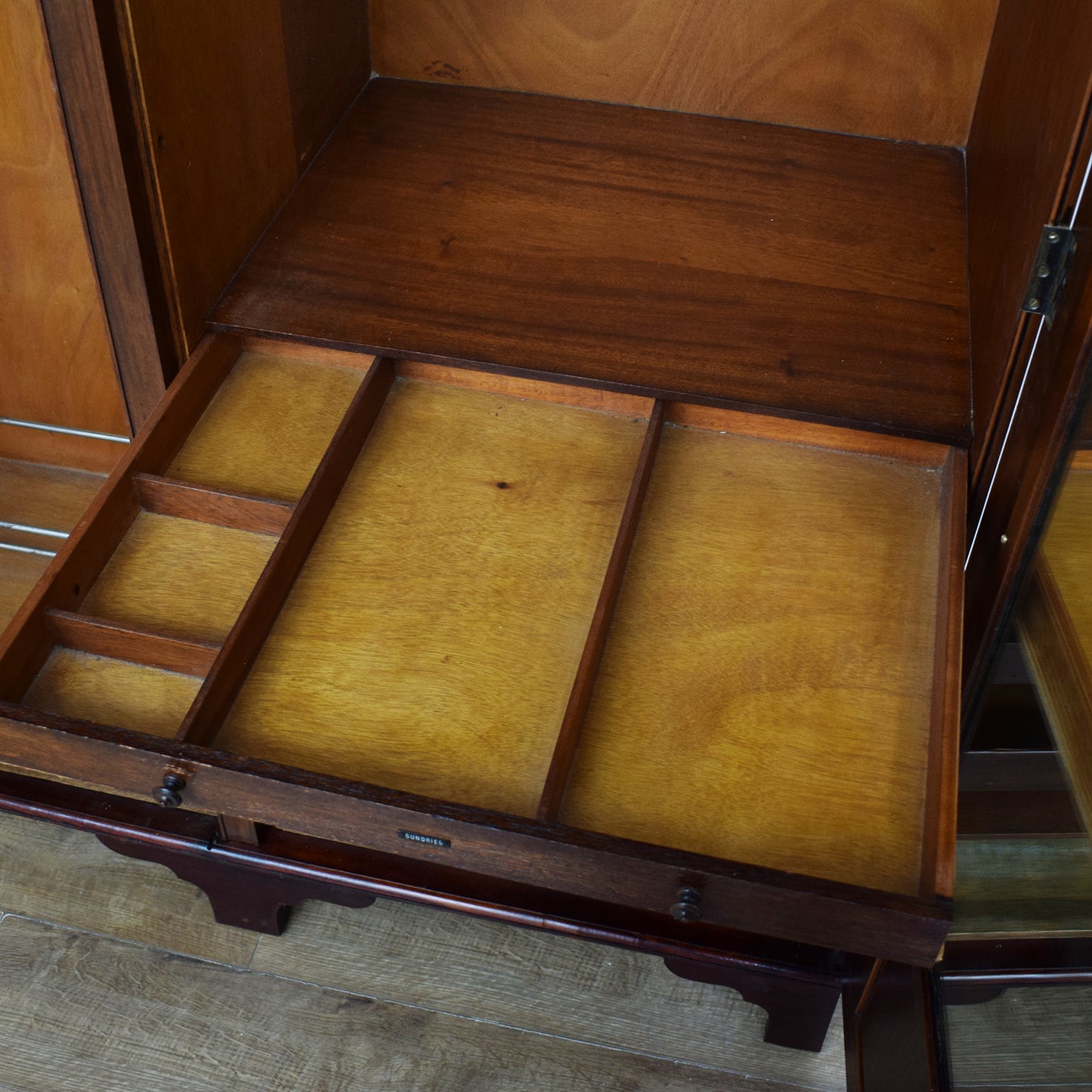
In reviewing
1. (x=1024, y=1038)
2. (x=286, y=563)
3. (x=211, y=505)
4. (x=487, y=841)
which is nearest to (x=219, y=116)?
(x=211, y=505)

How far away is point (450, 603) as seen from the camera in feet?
3.67

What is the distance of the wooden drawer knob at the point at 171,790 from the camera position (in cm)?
96

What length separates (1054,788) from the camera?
100 centimetres

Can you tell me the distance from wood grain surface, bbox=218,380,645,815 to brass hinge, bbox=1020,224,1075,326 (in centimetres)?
44

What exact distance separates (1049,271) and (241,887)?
3.39 feet

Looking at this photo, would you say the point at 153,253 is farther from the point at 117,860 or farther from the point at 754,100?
the point at 754,100

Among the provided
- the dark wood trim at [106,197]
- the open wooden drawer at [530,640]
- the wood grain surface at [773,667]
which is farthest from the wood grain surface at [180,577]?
the wood grain surface at [773,667]

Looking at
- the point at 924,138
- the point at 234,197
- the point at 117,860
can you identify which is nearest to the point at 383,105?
the point at 234,197

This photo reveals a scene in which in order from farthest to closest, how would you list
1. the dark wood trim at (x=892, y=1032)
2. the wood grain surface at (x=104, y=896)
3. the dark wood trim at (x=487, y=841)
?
the wood grain surface at (x=104, y=896) < the dark wood trim at (x=892, y=1032) < the dark wood trim at (x=487, y=841)

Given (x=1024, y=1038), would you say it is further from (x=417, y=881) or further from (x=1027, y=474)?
(x=417, y=881)

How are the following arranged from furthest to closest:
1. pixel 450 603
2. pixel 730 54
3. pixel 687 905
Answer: pixel 730 54, pixel 450 603, pixel 687 905

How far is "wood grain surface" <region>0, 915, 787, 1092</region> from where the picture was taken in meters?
1.26

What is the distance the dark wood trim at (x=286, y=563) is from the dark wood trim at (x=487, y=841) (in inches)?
2.1

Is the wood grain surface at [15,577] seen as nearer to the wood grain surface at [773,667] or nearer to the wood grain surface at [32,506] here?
the wood grain surface at [32,506]
